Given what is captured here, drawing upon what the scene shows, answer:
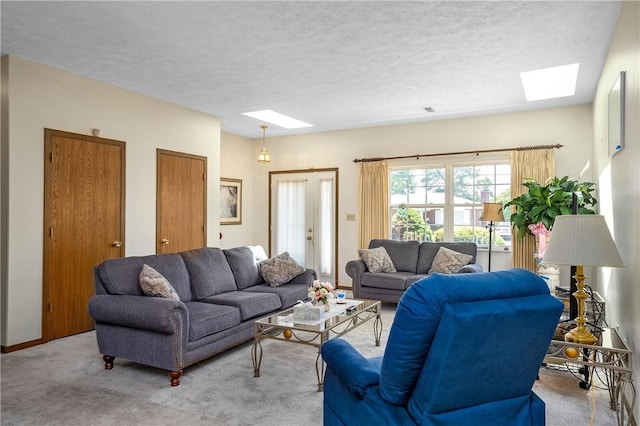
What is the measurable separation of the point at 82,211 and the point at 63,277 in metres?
0.72

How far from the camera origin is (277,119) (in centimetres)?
Answer: 667

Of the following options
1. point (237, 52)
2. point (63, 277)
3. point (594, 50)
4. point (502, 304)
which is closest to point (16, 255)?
point (63, 277)

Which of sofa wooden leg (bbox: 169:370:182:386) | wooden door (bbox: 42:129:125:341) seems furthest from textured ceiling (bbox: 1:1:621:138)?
sofa wooden leg (bbox: 169:370:182:386)

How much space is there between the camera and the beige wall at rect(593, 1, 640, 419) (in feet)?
8.13

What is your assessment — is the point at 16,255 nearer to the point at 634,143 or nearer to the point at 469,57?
the point at 469,57

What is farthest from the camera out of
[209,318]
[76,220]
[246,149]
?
[246,149]

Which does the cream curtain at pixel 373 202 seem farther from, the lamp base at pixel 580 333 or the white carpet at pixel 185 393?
the lamp base at pixel 580 333

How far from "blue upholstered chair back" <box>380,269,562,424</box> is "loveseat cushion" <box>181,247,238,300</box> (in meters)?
2.91

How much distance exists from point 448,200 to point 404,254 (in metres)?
1.13

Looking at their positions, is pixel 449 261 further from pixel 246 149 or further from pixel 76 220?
pixel 76 220

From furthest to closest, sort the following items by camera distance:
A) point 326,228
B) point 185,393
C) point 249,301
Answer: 1. point 326,228
2. point 249,301
3. point 185,393

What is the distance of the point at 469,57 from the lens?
157 inches

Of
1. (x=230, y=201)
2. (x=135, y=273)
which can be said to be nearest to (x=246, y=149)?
(x=230, y=201)

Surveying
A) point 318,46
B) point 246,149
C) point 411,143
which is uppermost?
point 318,46
